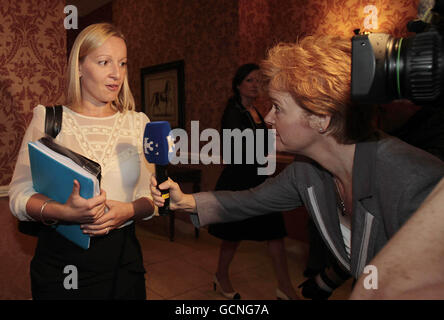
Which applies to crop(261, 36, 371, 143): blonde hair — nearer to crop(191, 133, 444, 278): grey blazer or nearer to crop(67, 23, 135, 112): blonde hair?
crop(191, 133, 444, 278): grey blazer

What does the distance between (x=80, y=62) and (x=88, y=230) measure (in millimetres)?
671

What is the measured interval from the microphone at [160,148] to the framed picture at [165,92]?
3904 millimetres

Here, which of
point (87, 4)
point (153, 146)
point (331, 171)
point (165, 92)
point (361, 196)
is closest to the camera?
point (361, 196)

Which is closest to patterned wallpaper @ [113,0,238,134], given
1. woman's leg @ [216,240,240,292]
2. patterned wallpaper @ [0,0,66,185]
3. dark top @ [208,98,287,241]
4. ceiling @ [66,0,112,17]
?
ceiling @ [66,0,112,17]

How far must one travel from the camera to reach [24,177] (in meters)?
1.35

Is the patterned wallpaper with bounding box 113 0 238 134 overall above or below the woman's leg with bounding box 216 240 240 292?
above

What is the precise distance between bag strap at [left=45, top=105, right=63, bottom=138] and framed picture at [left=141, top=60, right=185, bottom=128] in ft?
12.3

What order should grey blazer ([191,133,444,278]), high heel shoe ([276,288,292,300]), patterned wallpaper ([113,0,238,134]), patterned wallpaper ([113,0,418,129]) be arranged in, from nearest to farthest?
grey blazer ([191,133,444,278]), high heel shoe ([276,288,292,300]), patterned wallpaper ([113,0,418,129]), patterned wallpaper ([113,0,238,134])

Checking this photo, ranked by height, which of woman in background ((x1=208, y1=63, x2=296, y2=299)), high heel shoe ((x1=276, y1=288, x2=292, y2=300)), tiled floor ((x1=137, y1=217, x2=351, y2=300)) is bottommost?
tiled floor ((x1=137, y1=217, x2=351, y2=300))

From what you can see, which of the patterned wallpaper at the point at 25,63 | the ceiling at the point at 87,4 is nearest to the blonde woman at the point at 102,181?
the patterned wallpaper at the point at 25,63

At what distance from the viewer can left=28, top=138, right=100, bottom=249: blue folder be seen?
1134mm

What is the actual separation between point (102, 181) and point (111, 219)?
0.17 m

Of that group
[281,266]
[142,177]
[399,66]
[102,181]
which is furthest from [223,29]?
[399,66]

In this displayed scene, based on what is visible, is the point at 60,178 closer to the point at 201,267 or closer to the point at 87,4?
the point at 201,267
